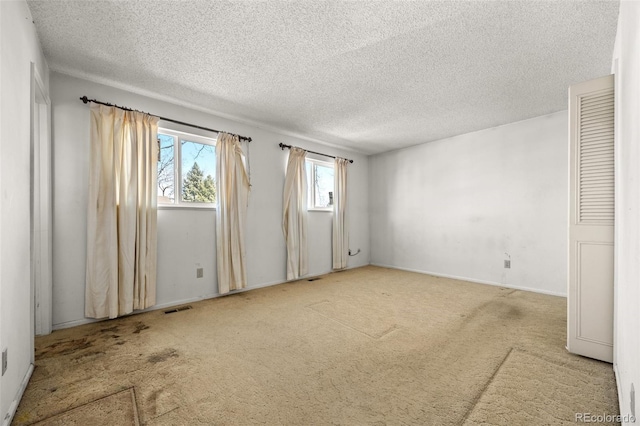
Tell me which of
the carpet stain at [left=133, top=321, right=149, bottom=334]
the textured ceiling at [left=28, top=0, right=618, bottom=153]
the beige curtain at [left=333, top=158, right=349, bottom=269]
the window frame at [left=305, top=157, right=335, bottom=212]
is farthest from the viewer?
the beige curtain at [left=333, top=158, right=349, bottom=269]

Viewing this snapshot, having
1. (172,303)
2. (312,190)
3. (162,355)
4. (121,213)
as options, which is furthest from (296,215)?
(162,355)

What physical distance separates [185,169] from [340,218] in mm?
3009

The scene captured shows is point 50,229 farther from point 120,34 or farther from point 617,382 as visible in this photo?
point 617,382

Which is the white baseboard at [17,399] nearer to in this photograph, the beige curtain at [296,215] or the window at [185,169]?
the window at [185,169]

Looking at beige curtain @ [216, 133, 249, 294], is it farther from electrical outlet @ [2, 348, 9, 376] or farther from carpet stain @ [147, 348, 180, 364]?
electrical outlet @ [2, 348, 9, 376]

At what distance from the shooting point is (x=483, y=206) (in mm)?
4531

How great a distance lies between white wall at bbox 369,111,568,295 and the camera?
386cm

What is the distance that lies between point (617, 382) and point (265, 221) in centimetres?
393

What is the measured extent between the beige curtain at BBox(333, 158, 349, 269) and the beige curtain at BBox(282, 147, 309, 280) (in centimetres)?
83

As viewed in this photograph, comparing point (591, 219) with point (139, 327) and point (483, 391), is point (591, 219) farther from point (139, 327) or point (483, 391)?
point (139, 327)

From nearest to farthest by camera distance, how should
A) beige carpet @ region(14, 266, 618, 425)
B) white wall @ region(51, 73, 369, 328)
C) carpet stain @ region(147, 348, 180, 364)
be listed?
1. beige carpet @ region(14, 266, 618, 425)
2. carpet stain @ region(147, 348, 180, 364)
3. white wall @ region(51, 73, 369, 328)

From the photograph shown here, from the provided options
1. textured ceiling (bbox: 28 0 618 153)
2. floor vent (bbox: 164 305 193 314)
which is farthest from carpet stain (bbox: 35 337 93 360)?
textured ceiling (bbox: 28 0 618 153)

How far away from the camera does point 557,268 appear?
12.4 feet

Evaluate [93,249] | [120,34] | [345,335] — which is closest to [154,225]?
[93,249]
